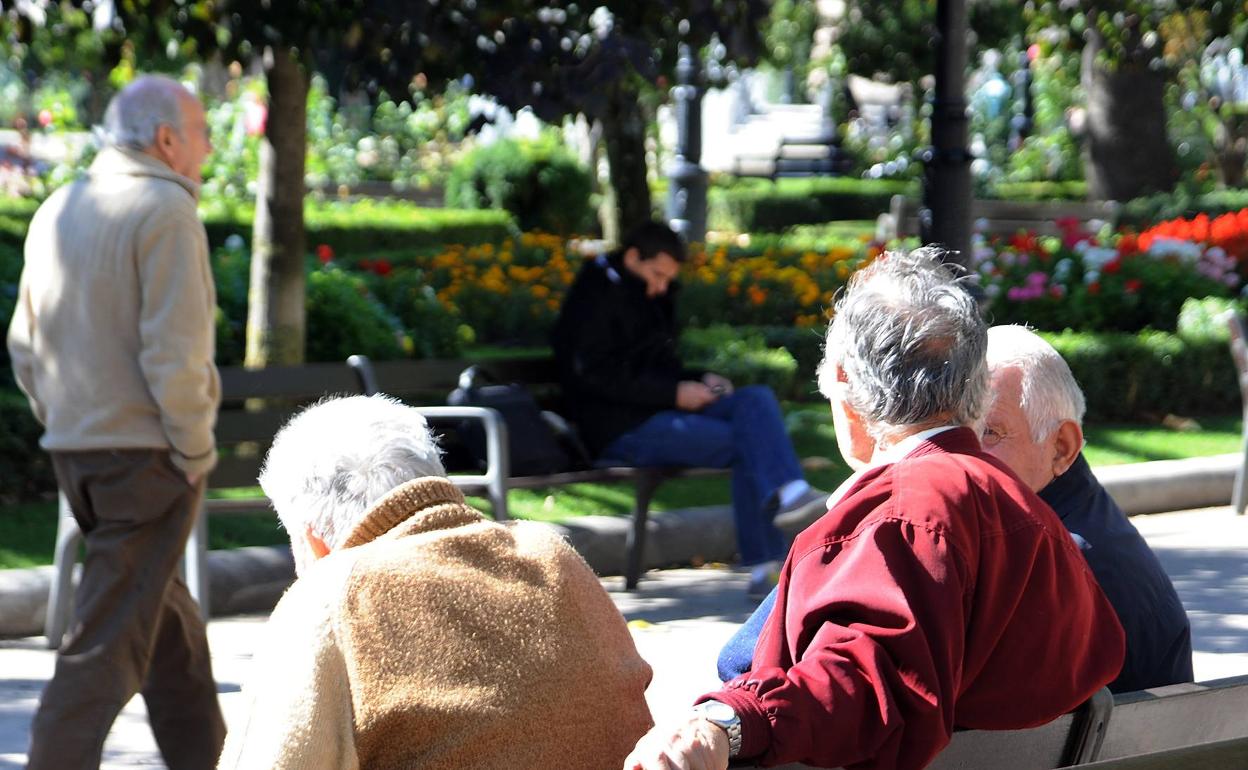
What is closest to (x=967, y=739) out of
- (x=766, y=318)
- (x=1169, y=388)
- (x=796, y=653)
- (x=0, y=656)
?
(x=796, y=653)

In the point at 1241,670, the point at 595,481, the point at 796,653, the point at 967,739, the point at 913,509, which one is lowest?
the point at 1241,670

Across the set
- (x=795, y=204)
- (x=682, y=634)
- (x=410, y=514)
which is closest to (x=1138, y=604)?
(x=410, y=514)

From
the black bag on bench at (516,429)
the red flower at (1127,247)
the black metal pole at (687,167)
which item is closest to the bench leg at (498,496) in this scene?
the black bag on bench at (516,429)

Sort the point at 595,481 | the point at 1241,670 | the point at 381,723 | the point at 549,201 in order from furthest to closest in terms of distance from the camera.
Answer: the point at 549,201, the point at 595,481, the point at 1241,670, the point at 381,723

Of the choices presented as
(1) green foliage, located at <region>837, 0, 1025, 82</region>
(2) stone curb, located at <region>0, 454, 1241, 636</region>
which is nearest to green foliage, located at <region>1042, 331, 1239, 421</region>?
(2) stone curb, located at <region>0, 454, 1241, 636</region>

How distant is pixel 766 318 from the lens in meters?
13.2

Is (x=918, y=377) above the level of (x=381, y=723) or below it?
above

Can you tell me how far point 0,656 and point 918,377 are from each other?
3.97 m

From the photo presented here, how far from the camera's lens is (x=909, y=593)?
89.7 inches

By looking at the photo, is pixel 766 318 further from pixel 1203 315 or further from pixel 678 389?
pixel 678 389

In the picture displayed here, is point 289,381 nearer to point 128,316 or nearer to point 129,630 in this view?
point 128,316

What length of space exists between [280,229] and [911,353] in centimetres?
592

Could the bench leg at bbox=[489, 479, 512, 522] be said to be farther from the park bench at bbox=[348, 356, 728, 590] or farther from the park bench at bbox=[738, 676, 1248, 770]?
the park bench at bbox=[738, 676, 1248, 770]

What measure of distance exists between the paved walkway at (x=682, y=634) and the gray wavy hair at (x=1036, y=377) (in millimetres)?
1768
